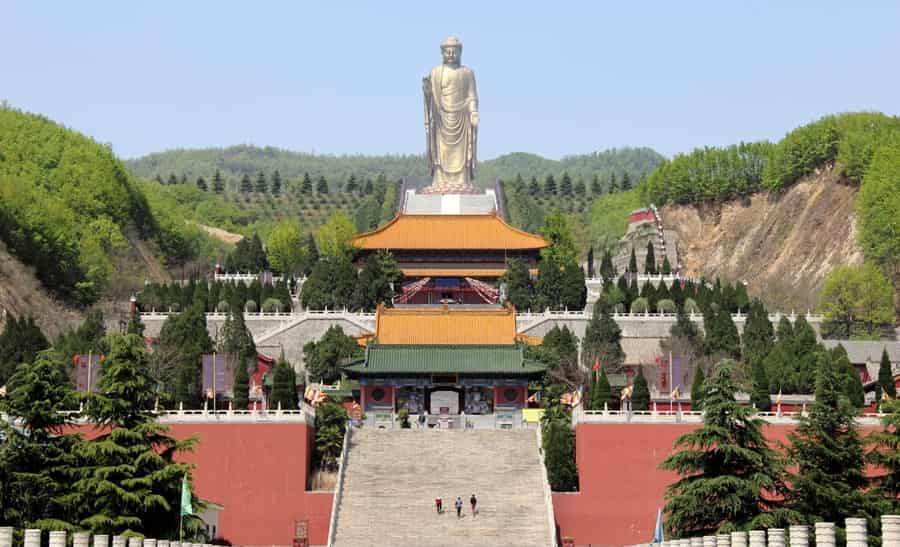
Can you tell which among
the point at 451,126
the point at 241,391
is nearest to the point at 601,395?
the point at 241,391

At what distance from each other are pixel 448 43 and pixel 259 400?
30797 millimetres

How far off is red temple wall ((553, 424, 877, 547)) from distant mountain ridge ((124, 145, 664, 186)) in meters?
115

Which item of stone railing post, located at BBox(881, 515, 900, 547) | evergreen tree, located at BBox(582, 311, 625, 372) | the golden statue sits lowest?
stone railing post, located at BBox(881, 515, 900, 547)

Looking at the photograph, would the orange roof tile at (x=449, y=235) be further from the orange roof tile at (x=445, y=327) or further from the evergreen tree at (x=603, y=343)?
the orange roof tile at (x=445, y=327)

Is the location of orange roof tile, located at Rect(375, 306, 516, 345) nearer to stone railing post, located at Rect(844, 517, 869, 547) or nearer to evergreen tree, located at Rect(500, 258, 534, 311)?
evergreen tree, located at Rect(500, 258, 534, 311)

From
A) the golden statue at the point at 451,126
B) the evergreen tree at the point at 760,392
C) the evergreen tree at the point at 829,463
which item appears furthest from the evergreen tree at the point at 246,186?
the evergreen tree at the point at 829,463

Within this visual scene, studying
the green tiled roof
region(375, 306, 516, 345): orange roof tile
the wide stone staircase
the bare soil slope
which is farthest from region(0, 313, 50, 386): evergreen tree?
the bare soil slope

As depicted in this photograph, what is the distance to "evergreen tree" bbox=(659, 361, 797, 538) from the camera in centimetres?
4000

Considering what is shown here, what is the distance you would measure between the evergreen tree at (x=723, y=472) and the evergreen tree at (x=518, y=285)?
26.1 metres

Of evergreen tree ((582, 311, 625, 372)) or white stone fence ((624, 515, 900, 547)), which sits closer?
white stone fence ((624, 515, 900, 547))

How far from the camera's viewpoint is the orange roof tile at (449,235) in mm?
74312

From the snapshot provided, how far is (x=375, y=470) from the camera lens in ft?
162

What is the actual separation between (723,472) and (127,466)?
967 centimetres

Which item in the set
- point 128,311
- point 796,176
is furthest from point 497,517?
point 796,176
